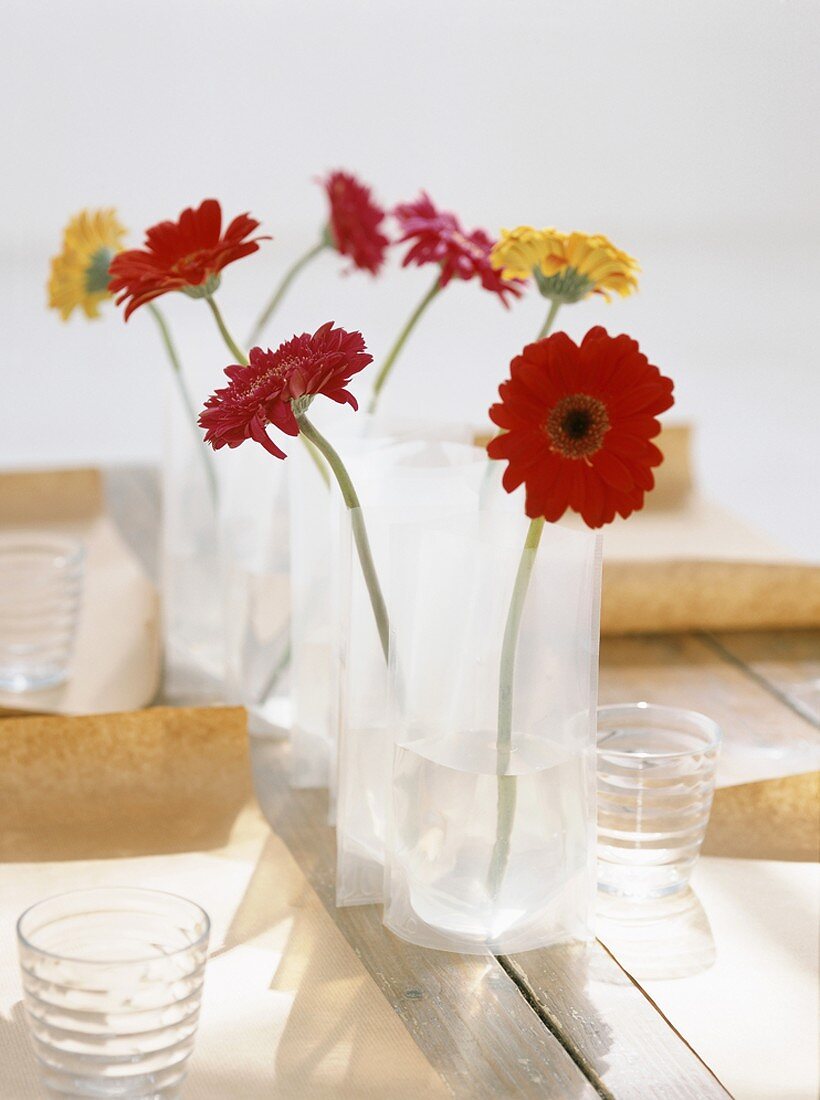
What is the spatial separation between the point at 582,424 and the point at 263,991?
0.26 meters

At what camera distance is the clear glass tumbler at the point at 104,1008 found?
0.49 m

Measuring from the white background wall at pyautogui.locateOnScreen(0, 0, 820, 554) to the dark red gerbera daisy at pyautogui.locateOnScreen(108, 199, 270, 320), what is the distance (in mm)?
2847

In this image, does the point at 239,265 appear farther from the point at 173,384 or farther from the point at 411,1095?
the point at 411,1095

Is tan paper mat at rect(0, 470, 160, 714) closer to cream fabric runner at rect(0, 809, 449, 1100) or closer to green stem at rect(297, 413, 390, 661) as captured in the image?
cream fabric runner at rect(0, 809, 449, 1100)

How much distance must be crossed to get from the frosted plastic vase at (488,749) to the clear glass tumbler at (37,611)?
0.39m

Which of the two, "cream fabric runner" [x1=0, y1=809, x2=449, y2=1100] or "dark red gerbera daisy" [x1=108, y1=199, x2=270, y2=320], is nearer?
"cream fabric runner" [x1=0, y1=809, x2=449, y2=1100]

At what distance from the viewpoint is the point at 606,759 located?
68cm

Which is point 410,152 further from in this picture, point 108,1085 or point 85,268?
point 108,1085

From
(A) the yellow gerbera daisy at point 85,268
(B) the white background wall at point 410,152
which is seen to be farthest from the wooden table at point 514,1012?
(B) the white background wall at point 410,152

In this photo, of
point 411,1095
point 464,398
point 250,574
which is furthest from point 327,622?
point 464,398

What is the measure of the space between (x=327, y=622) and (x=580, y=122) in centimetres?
435

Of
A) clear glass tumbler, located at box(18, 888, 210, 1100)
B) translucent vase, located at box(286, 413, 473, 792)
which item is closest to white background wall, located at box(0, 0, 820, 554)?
translucent vase, located at box(286, 413, 473, 792)

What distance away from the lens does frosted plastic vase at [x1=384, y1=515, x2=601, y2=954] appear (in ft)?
2.09

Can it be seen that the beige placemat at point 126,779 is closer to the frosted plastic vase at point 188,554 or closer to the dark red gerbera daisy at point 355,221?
the frosted plastic vase at point 188,554
